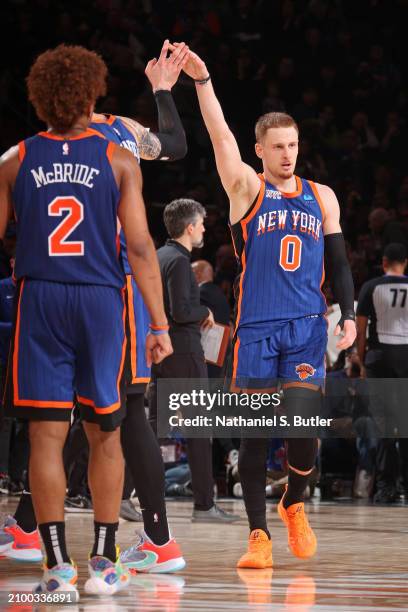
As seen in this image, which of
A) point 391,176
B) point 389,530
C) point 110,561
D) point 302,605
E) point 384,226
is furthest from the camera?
point 391,176

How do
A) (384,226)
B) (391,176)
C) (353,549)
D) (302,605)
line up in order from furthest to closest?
(391,176) < (384,226) < (353,549) < (302,605)

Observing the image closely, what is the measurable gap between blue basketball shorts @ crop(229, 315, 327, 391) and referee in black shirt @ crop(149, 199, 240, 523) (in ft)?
6.51

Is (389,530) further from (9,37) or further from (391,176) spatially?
(9,37)

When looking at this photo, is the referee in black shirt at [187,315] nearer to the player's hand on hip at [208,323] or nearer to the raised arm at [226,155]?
the player's hand on hip at [208,323]

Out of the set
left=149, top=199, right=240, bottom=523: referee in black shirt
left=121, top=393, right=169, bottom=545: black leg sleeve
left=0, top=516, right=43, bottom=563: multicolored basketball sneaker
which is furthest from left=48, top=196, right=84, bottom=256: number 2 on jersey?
left=149, top=199, right=240, bottom=523: referee in black shirt

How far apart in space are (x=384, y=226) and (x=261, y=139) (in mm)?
5499

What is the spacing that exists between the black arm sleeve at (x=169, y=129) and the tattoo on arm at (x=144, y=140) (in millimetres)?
58

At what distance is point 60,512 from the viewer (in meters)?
3.52

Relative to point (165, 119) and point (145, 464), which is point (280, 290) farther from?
point (145, 464)

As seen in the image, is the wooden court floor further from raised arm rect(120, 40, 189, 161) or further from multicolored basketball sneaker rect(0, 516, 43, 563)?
raised arm rect(120, 40, 189, 161)

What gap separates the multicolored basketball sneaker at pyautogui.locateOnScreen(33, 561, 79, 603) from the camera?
3422mm

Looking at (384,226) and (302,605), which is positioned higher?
(384,226)

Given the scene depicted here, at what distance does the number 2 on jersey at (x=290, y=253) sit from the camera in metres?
4.76

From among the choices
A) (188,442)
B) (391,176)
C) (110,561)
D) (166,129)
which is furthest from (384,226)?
(110,561)
